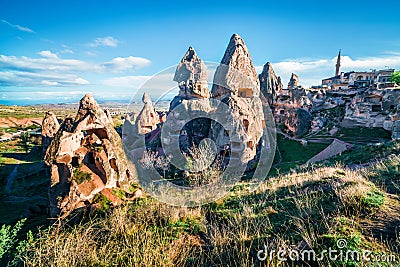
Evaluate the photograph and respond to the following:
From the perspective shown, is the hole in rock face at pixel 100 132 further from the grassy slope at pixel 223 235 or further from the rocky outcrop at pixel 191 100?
the rocky outcrop at pixel 191 100

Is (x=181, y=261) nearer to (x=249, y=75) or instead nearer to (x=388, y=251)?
(x=388, y=251)

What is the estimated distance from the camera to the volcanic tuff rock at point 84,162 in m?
7.00

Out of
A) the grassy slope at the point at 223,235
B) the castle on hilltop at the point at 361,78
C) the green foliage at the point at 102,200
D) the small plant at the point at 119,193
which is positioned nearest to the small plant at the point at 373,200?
the grassy slope at the point at 223,235

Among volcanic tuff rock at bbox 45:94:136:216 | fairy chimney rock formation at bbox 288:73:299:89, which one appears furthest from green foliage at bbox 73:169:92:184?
fairy chimney rock formation at bbox 288:73:299:89

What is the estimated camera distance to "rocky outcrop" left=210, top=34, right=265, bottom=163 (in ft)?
68.2

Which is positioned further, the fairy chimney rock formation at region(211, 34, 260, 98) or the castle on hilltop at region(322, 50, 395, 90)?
the castle on hilltop at region(322, 50, 395, 90)

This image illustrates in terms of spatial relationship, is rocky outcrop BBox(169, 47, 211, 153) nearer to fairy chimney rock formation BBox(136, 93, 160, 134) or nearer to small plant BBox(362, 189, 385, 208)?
fairy chimney rock formation BBox(136, 93, 160, 134)

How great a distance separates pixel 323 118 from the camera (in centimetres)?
2778

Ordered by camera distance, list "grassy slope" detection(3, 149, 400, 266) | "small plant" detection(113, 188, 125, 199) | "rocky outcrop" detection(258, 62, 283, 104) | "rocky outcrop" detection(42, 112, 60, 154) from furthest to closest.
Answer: "rocky outcrop" detection(258, 62, 283, 104) < "rocky outcrop" detection(42, 112, 60, 154) < "small plant" detection(113, 188, 125, 199) < "grassy slope" detection(3, 149, 400, 266)

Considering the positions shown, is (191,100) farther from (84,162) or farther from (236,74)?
(84,162)

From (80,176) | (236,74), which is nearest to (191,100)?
(236,74)

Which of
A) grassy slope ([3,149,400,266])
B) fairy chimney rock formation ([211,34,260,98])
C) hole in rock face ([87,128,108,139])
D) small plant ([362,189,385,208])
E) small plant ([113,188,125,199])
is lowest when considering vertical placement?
small plant ([113,188,125,199])

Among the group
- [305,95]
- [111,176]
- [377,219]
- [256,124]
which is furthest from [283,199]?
[305,95]

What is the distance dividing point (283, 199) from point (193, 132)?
21540 millimetres
